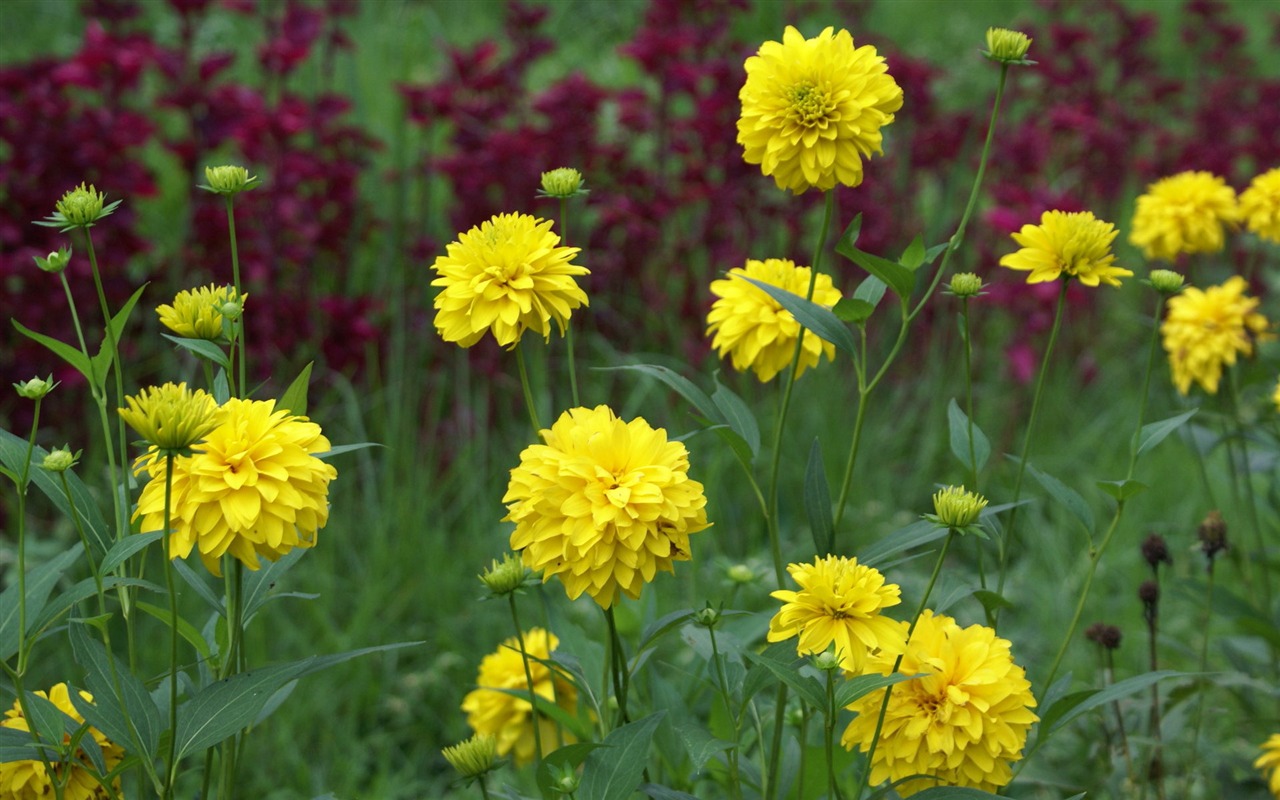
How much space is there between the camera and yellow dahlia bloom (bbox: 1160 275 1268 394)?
1.75 meters

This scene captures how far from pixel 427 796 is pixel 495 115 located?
5.37 feet

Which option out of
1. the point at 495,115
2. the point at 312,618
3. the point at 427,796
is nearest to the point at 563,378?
the point at 495,115

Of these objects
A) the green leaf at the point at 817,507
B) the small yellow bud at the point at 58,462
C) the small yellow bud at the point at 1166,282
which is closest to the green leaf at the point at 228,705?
the small yellow bud at the point at 58,462

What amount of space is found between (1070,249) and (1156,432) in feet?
0.74

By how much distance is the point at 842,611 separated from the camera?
0.98 m

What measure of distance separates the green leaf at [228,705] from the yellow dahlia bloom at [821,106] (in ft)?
1.83

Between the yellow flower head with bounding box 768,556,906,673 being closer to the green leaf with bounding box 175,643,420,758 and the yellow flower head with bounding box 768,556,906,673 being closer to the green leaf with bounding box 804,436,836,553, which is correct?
the green leaf with bounding box 804,436,836,553

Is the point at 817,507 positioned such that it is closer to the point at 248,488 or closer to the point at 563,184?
the point at 563,184

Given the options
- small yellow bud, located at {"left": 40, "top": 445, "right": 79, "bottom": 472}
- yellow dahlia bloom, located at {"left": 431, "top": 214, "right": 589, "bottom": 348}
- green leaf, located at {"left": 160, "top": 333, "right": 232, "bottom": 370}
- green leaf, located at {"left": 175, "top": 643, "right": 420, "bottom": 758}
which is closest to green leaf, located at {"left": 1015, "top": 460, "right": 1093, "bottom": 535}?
yellow dahlia bloom, located at {"left": 431, "top": 214, "right": 589, "bottom": 348}

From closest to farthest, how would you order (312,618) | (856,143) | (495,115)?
(856,143), (312,618), (495,115)

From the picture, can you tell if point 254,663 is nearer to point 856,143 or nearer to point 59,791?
point 59,791

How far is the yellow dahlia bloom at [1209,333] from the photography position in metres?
1.75

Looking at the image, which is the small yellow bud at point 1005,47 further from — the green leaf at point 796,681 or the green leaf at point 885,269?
the green leaf at point 796,681

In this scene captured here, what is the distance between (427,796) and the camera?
2.06 m
